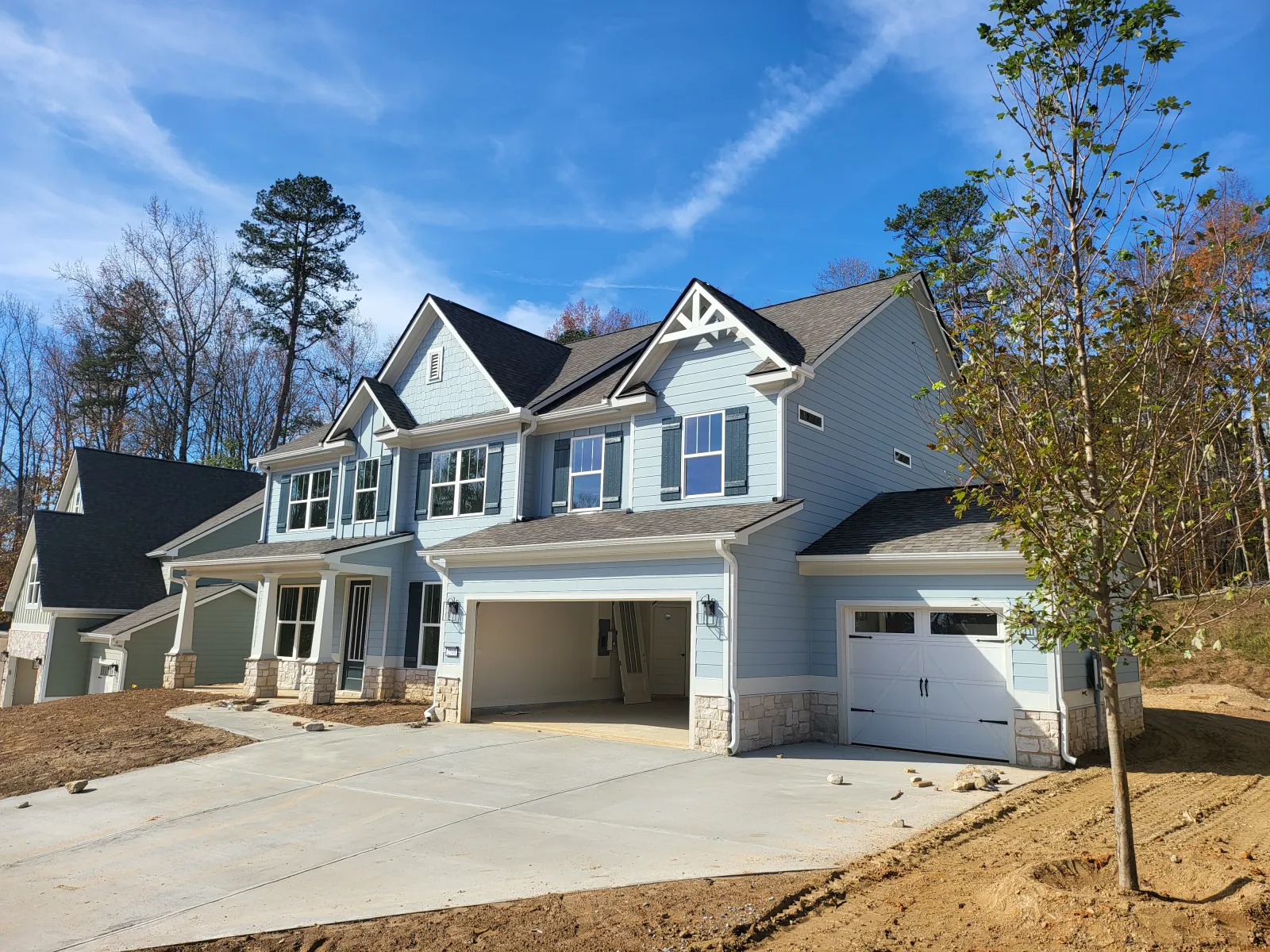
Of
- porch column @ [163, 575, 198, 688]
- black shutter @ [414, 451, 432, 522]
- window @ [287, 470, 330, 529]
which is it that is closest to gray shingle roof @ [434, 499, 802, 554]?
black shutter @ [414, 451, 432, 522]

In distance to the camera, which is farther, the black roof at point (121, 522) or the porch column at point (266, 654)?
the black roof at point (121, 522)

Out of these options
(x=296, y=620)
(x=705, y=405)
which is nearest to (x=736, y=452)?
(x=705, y=405)

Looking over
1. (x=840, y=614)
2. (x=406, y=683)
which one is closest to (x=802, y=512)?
(x=840, y=614)

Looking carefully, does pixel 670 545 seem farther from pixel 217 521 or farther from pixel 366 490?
pixel 217 521

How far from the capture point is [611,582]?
14055 mm

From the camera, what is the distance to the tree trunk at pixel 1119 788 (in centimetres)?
571

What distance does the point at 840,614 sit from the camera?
1371 cm

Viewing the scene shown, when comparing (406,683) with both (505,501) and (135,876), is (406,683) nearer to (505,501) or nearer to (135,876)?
(505,501)

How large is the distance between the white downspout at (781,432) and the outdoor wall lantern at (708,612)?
7.15 ft

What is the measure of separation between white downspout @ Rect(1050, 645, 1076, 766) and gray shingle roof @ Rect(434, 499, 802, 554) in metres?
4.17

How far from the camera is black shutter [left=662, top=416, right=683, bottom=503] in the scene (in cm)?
1527

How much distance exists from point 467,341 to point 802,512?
28.9 feet

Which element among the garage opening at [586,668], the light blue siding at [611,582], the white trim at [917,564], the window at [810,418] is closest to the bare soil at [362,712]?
the garage opening at [586,668]

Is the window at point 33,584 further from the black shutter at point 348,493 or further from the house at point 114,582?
the black shutter at point 348,493
